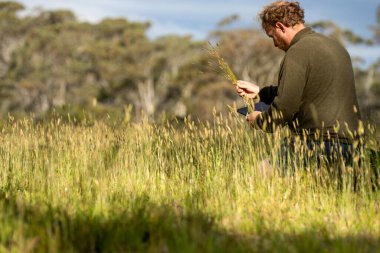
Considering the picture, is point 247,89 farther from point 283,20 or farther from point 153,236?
point 153,236

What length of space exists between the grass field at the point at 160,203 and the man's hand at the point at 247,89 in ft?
0.80

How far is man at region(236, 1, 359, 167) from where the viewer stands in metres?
4.06

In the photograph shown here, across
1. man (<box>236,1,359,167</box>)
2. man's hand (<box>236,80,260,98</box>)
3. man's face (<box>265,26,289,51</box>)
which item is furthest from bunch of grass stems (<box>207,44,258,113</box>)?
man's face (<box>265,26,289,51</box>)

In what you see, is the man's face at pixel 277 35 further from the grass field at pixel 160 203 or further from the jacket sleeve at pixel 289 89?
the grass field at pixel 160 203

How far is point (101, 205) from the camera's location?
3.48 meters

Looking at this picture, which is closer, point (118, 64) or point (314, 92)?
point (314, 92)

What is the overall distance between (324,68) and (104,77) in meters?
33.1

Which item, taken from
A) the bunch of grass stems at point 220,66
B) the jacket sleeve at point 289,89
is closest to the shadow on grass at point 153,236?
the jacket sleeve at point 289,89

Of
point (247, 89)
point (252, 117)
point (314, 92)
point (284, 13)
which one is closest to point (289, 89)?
point (314, 92)

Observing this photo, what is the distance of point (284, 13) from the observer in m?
4.27

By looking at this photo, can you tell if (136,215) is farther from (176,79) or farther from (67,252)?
(176,79)

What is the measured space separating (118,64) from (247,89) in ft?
109

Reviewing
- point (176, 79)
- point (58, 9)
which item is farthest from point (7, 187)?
point (58, 9)

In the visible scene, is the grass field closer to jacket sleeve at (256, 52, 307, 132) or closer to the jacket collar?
jacket sleeve at (256, 52, 307, 132)
